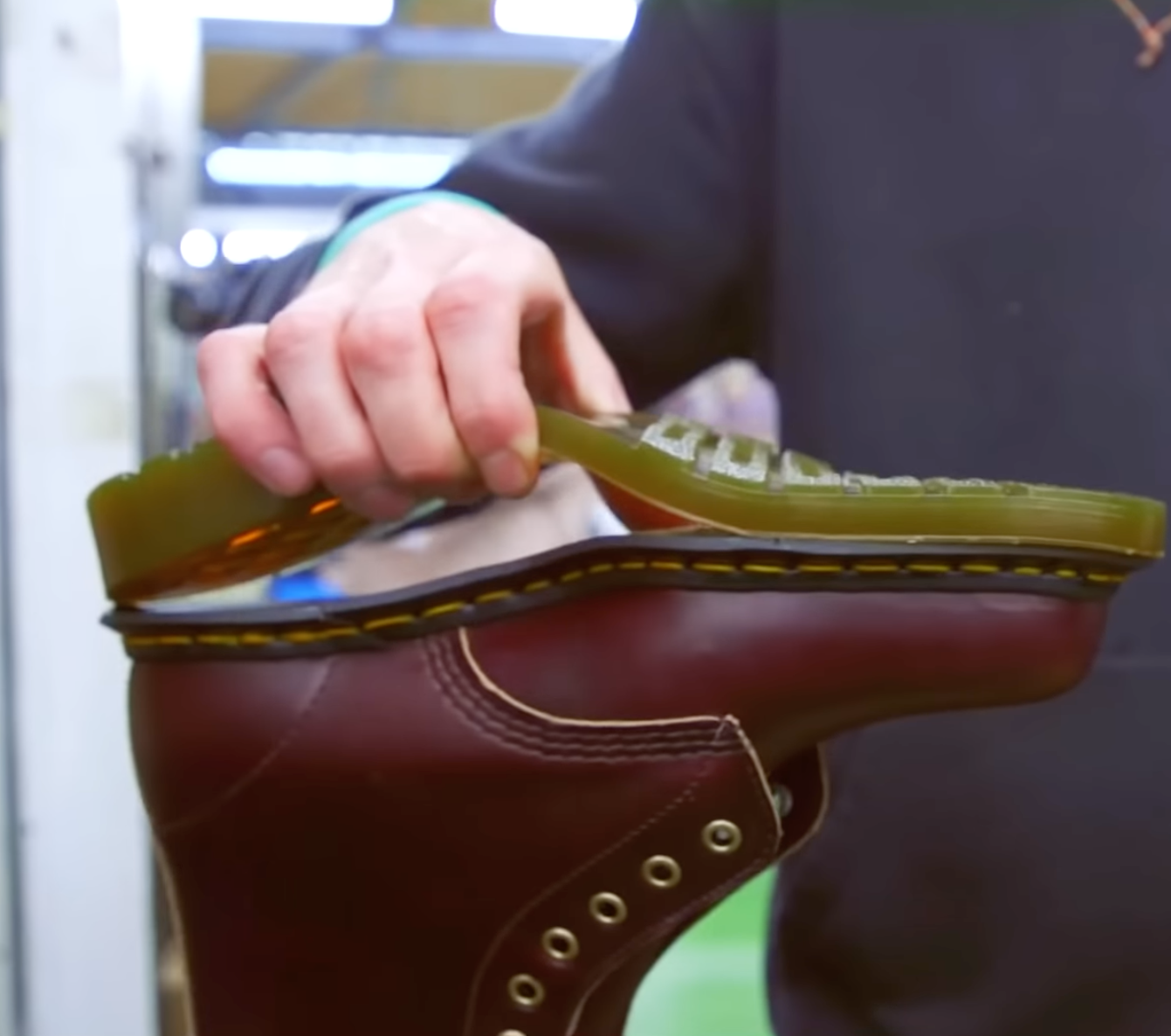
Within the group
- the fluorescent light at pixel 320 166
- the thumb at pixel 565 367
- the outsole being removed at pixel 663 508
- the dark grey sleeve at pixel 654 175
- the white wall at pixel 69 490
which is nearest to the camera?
the outsole being removed at pixel 663 508

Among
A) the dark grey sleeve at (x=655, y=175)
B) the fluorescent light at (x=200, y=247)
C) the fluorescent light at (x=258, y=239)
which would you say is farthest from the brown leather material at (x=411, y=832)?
the fluorescent light at (x=258, y=239)

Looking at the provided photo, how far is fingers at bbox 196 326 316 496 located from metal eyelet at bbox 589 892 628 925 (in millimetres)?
115

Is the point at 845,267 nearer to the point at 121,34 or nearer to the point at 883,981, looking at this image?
the point at 883,981

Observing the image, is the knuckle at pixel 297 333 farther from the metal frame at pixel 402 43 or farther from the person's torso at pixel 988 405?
the metal frame at pixel 402 43

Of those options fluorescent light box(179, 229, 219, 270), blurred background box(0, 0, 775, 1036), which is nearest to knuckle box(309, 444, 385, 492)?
blurred background box(0, 0, 775, 1036)

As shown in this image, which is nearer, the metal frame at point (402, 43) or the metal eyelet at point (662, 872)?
the metal eyelet at point (662, 872)

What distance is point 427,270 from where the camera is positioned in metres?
0.38

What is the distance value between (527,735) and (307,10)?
1766mm

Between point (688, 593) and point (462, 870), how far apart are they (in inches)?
3.1

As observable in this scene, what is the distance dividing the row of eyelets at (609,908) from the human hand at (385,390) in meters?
0.09

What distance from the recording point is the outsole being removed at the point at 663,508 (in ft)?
1.01

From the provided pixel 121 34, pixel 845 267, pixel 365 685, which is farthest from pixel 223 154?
pixel 365 685

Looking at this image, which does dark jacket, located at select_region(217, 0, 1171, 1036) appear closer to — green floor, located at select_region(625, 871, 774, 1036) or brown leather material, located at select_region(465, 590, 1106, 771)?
brown leather material, located at select_region(465, 590, 1106, 771)

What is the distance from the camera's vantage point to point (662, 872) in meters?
0.34
